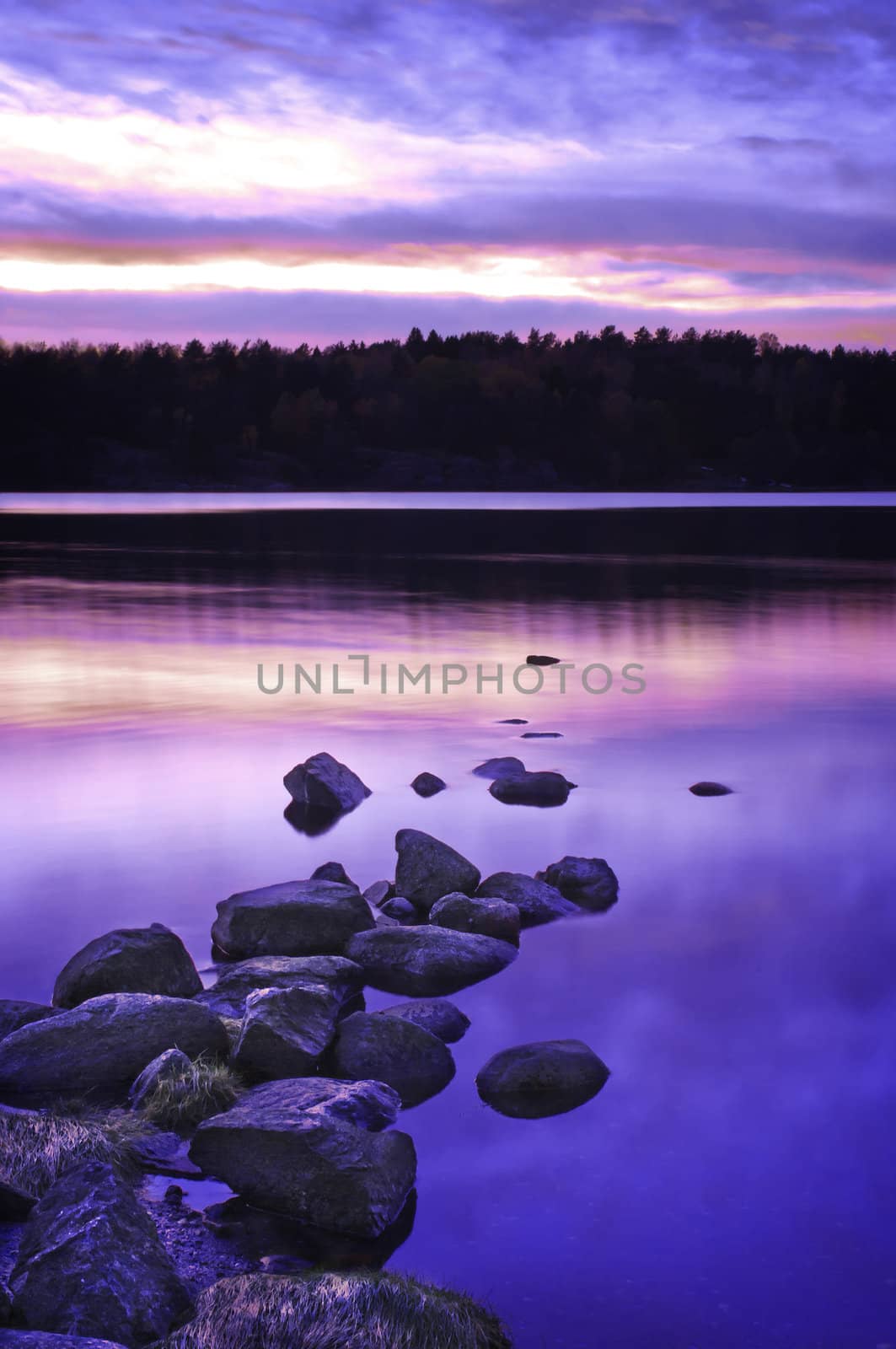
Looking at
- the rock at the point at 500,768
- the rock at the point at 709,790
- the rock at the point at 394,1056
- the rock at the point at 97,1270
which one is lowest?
the rock at the point at 709,790

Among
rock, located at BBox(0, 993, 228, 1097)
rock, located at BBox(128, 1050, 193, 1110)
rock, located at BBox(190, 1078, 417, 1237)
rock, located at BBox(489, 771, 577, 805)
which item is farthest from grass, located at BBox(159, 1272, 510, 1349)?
rock, located at BBox(489, 771, 577, 805)

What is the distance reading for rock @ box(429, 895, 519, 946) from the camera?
10539 millimetres

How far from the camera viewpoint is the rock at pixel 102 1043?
7.98 metres

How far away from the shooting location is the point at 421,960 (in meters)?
9.70

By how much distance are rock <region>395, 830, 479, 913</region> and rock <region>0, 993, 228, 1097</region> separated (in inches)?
120

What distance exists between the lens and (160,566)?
186 ft

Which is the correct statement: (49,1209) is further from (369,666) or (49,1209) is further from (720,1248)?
(369,666)

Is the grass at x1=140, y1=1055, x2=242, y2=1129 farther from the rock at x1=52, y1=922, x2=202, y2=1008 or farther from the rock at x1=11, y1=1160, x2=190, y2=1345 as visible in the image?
the rock at x1=11, y1=1160, x2=190, y2=1345

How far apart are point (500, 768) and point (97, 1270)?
36.6 feet

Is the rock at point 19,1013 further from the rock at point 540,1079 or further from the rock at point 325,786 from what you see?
the rock at point 325,786

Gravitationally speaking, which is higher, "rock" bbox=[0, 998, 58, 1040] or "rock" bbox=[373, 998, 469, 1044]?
"rock" bbox=[0, 998, 58, 1040]

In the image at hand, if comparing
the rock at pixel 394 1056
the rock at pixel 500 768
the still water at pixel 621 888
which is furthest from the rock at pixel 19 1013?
the rock at pixel 500 768

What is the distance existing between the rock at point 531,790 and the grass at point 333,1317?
930cm

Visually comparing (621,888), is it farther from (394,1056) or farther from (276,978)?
(394,1056)
